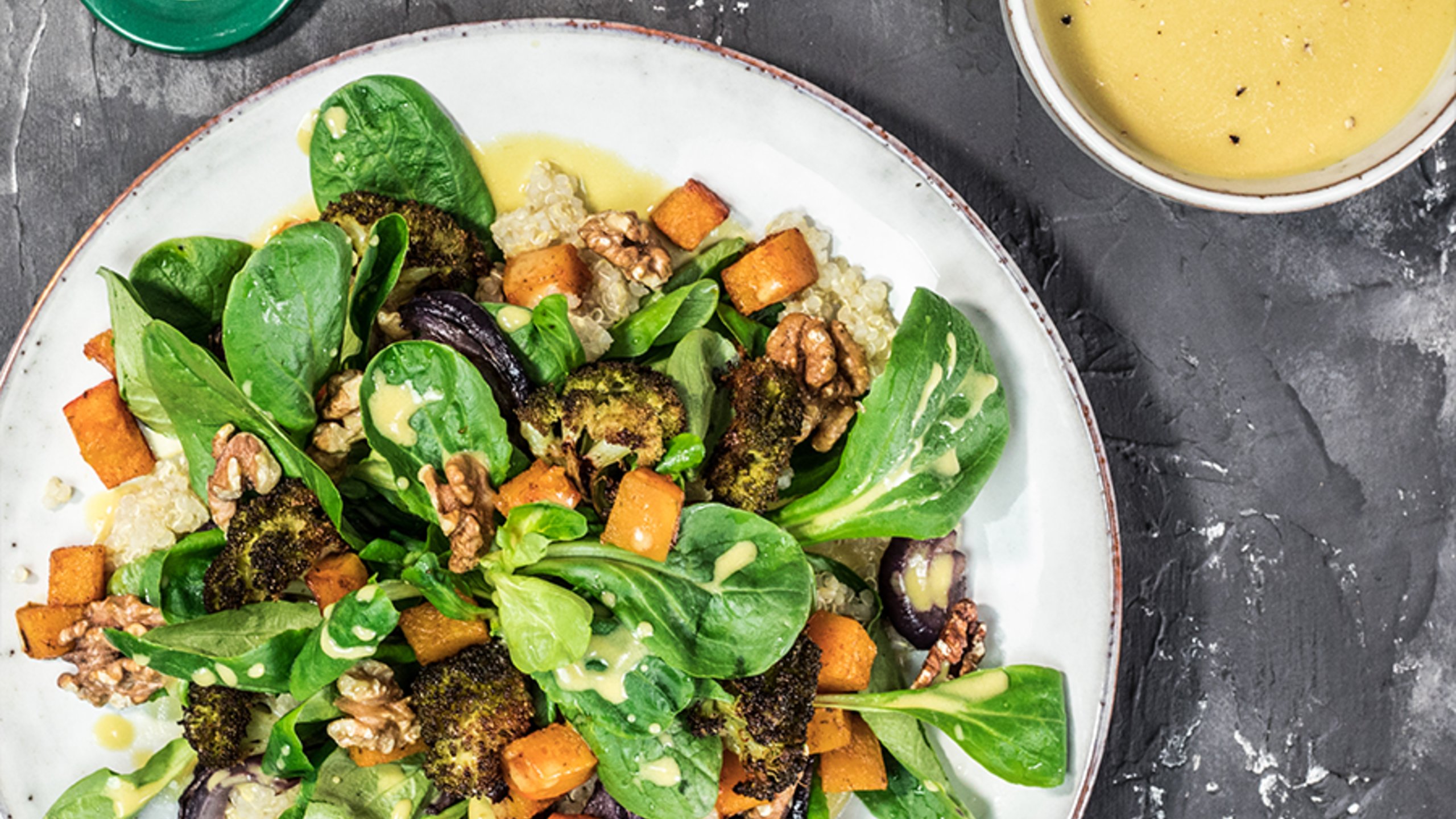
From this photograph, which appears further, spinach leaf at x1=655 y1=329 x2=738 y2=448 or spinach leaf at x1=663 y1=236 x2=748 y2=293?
spinach leaf at x1=663 y1=236 x2=748 y2=293

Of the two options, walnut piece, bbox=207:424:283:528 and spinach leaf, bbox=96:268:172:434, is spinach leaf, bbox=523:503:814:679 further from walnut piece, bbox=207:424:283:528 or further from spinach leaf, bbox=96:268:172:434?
spinach leaf, bbox=96:268:172:434

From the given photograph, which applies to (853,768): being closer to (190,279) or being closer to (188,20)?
(190,279)

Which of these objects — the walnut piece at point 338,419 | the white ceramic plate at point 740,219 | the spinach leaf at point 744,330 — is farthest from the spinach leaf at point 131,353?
the spinach leaf at point 744,330

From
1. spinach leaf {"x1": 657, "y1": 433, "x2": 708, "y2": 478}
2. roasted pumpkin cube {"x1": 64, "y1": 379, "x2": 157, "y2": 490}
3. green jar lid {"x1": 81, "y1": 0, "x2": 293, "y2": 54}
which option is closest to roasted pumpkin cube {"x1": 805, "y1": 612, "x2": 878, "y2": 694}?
spinach leaf {"x1": 657, "y1": 433, "x2": 708, "y2": 478}

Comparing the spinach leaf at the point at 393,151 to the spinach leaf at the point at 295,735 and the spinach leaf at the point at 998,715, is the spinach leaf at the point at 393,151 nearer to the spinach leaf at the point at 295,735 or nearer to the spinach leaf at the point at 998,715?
the spinach leaf at the point at 295,735

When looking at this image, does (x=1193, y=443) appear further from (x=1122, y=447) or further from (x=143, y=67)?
(x=143, y=67)

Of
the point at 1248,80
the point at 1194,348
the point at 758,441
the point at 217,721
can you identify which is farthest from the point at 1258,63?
the point at 217,721

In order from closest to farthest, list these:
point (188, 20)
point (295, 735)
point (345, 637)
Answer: point (345, 637)
point (295, 735)
point (188, 20)
